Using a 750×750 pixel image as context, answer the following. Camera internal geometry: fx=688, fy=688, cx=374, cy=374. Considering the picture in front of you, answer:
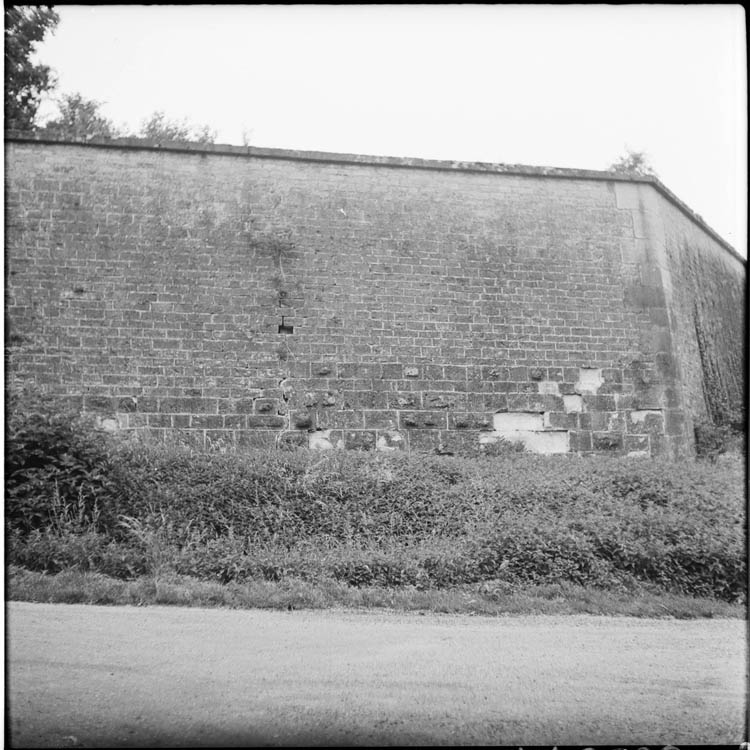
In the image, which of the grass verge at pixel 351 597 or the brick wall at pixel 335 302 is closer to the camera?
the grass verge at pixel 351 597

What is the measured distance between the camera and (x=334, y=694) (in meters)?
4.04

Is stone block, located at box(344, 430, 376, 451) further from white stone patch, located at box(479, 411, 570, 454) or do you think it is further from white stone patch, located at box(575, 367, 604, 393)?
white stone patch, located at box(575, 367, 604, 393)

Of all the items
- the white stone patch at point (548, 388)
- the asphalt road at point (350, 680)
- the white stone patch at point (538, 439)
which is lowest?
the asphalt road at point (350, 680)

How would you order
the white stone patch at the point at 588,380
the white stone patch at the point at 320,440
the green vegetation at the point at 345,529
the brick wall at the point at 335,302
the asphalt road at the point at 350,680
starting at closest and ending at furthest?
1. the asphalt road at the point at 350,680
2. the green vegetation at the point at 345,529
3. the brick wall at the point at 335,302
4. the white stone patch at the point at 320,440
5. the white stone patch at the point at 588,380

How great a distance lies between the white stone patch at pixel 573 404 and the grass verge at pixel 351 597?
298cm

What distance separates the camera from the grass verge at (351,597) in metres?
5.32

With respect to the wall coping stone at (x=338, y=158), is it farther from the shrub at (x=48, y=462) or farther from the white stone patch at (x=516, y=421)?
Answer: the shrub at (x=48, y=462)

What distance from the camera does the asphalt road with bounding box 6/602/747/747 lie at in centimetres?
381

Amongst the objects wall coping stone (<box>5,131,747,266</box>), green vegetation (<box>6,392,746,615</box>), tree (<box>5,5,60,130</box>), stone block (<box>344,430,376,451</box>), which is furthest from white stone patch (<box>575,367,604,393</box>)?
tree (<box>5,5,60,130</box>)

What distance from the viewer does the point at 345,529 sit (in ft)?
21.6

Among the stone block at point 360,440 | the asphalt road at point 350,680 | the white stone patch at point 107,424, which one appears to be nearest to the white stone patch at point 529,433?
the stone block at point 360,440

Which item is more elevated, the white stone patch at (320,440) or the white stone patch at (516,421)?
the white stone patch at (516,421)

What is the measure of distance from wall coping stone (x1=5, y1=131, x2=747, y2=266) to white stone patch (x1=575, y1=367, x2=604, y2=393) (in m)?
2.11

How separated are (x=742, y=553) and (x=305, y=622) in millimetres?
3898
